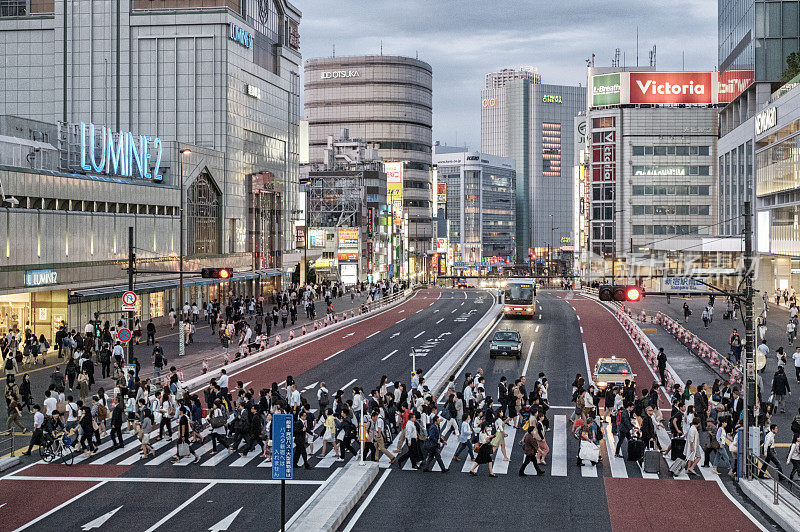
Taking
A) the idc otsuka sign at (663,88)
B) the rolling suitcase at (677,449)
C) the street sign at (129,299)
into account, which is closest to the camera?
the rolling suitcase at (677,449)

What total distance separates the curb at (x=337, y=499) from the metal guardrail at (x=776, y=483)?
32.6ft

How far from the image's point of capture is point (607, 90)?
14088cm

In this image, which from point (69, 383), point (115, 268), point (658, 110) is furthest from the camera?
point (658, 110)

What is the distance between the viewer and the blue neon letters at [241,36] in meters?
84.1

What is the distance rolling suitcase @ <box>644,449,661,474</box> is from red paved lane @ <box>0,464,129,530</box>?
14.5 m

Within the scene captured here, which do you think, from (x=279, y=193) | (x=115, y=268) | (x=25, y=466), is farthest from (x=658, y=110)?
(x=25, y=466)

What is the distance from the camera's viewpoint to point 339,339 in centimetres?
5712

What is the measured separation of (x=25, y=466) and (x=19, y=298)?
25.9m

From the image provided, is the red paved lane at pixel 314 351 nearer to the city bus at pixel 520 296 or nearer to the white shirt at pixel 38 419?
the city bus at pixel 520 296

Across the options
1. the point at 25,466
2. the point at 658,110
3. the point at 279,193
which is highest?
the point at 658,110

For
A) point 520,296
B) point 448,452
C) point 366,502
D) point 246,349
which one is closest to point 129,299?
point 246,349

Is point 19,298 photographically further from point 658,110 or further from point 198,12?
point 658,110

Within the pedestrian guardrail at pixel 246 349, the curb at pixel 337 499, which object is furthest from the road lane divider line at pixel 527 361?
the curb at pixel 337 499

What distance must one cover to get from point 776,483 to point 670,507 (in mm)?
2569
